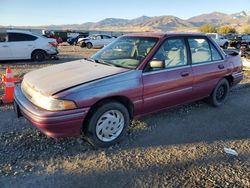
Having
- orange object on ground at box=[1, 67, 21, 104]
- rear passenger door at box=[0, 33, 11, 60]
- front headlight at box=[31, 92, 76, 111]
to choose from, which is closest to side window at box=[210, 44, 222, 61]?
front headlight at box=[31, 92, 76, 111]

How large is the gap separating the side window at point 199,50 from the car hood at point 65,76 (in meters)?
1.67

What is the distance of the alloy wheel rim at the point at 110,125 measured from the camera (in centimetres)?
392

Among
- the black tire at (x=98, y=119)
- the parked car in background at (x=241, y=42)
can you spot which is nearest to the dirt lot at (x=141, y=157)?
the black tire at (x=98, y=119)

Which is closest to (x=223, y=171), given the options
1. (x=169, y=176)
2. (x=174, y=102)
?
(x=169, y=176)

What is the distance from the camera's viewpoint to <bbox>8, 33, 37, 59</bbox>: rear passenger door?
12.1 metres

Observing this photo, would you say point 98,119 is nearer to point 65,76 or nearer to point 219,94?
point 65,76

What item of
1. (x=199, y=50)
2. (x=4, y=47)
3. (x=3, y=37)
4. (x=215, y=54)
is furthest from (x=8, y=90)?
(x=3, y=37)

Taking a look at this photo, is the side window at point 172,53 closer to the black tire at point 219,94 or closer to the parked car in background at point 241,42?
the black tire at point 219,94

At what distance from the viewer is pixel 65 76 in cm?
407

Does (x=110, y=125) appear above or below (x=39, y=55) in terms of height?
below

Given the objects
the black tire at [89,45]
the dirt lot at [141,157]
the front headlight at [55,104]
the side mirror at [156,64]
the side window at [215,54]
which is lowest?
the dirt lot at [141,157]

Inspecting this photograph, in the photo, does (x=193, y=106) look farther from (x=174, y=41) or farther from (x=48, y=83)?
(x=48, y=83)

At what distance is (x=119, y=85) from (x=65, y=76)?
0.84 metres

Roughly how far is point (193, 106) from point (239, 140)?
1.61 m
